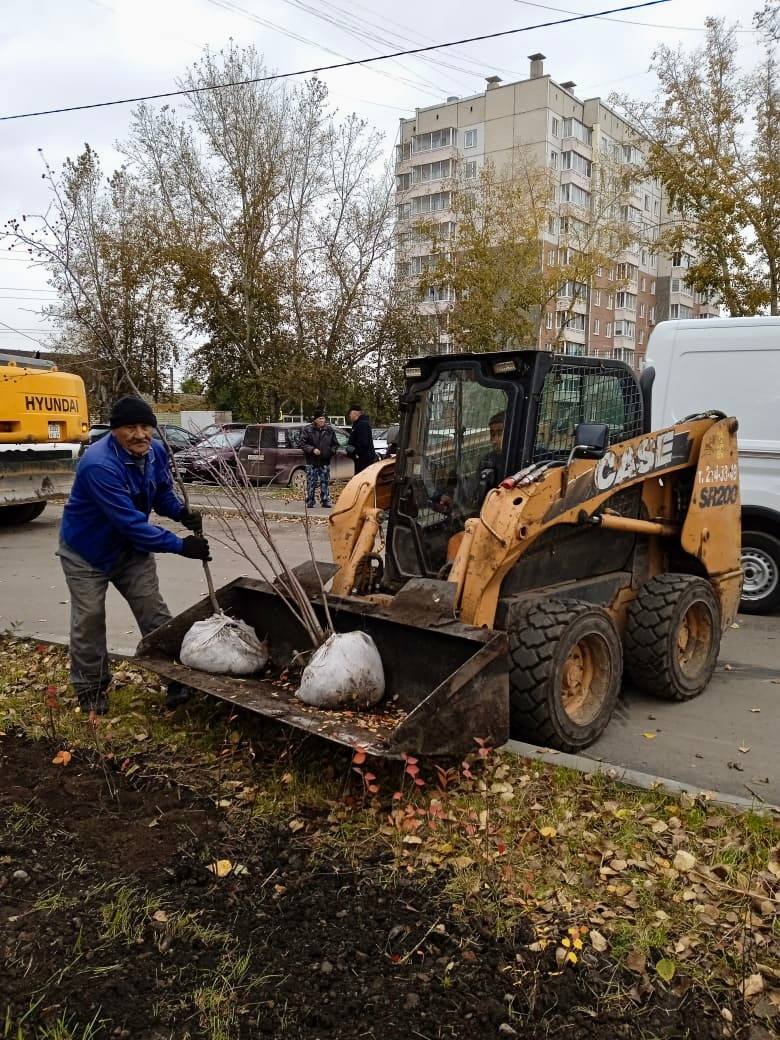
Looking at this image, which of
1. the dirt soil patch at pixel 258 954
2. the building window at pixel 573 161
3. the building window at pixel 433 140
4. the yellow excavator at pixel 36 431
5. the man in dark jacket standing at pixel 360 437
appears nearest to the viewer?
the dirt soil patch at pixel 258 954

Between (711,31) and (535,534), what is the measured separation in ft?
48.1

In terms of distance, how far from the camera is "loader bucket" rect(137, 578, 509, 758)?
3.71 m

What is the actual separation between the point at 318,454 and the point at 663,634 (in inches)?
425

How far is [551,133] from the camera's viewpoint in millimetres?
45656

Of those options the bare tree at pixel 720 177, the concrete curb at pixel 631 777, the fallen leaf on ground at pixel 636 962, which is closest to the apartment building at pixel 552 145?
the bare tree at pixel 720 177

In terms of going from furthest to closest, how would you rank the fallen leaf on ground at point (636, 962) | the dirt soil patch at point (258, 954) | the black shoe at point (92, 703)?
the black shoe at point (92, 703) → the fallen leaf on ground at point (636, 962) → the dirt soil patch at point (258, 954)

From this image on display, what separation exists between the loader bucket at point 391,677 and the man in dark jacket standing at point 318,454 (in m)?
10.2

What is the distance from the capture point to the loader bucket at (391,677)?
371 cm


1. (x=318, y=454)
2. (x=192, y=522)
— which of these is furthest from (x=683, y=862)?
(x=318, y=454)

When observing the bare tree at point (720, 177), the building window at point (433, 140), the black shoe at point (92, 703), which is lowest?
the black shoe at point (92, 703)

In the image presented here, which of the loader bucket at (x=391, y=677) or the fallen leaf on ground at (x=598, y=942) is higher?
the loader bucket at (x=391, y=677)

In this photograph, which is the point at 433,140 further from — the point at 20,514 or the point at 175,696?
the point at 175,696

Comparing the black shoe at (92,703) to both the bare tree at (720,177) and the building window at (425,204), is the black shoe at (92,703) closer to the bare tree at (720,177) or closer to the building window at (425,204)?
the bare tree at (720,177)

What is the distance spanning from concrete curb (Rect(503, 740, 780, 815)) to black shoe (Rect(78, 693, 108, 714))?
2.35m
